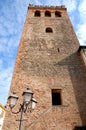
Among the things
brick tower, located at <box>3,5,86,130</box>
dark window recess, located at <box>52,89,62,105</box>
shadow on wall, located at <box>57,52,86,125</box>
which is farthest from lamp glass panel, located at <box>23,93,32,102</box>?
dark window recess, located at <box>52,89,62,105</box>

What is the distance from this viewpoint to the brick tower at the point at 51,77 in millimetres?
7491

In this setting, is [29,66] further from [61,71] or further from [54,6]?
[54,6]

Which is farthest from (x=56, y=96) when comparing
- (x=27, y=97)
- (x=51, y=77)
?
(x=27, y=97)

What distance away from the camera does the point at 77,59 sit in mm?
10359

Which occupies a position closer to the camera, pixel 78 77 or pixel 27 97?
pixel 27 97

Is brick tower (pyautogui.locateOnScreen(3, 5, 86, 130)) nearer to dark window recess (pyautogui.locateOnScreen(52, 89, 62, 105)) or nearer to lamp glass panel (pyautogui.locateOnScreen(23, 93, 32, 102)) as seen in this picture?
dark window recess (pyautogui.locateOnScreen(52, 89, 62, 105))

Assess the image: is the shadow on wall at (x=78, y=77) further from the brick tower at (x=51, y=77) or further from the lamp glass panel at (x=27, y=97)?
the lamp glass panel at (x=27, y=97)

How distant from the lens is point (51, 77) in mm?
9234

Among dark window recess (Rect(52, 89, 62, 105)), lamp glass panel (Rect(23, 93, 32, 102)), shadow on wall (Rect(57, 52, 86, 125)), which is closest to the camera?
lamp glass panel (Rect(23, 93, 32, 102))

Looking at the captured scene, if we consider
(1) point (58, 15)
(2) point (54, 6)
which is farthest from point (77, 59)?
(2) point (54, 6)

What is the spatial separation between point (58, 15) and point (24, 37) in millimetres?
5927

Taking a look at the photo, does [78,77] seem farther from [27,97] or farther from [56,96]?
[27,97]

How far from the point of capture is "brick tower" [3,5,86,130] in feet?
24.6

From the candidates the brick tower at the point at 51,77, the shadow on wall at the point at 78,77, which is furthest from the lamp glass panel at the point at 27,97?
the shadow on wall at the point at 78,77
